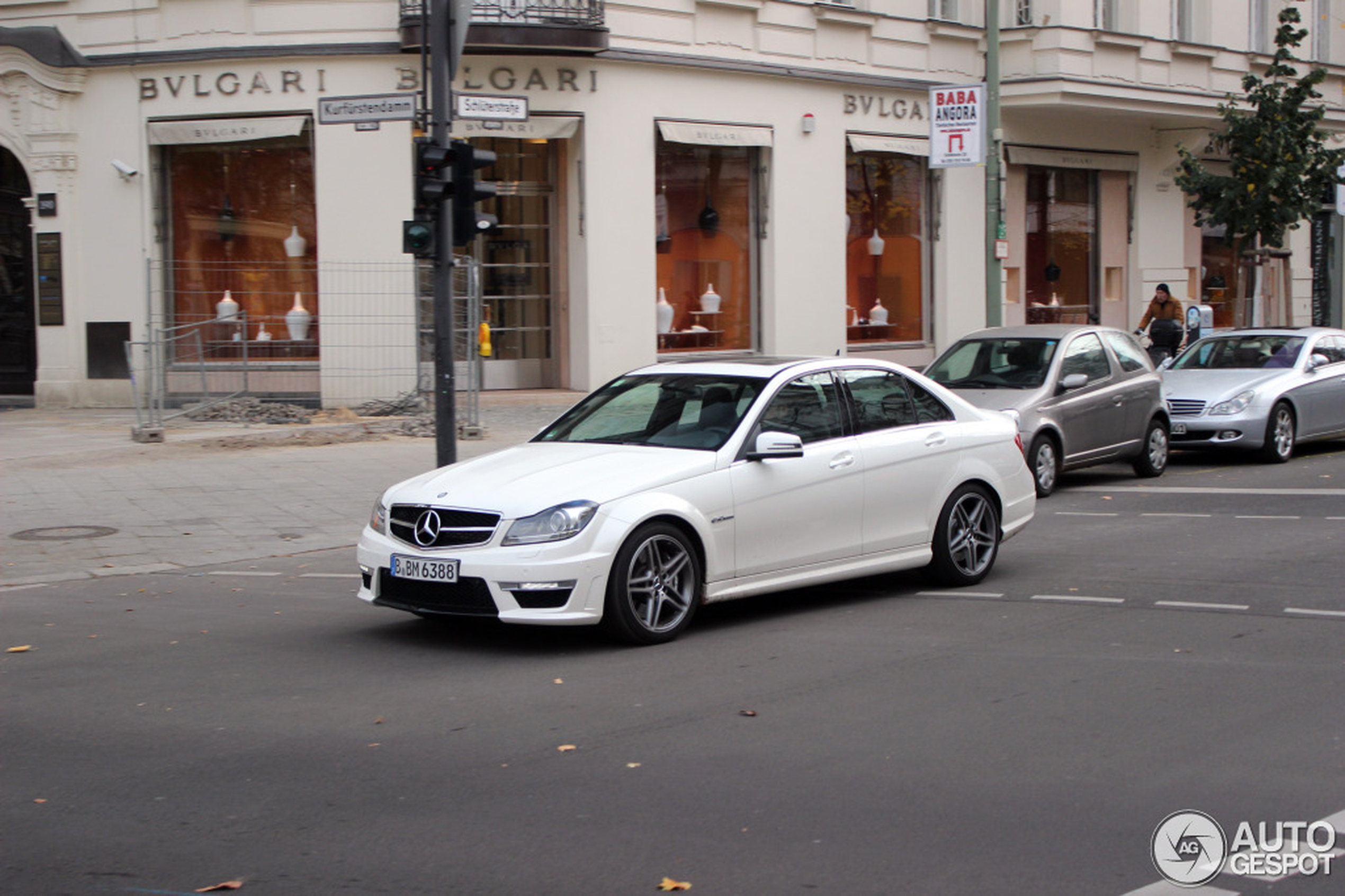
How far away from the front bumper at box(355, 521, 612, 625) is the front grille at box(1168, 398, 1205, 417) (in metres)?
10.9

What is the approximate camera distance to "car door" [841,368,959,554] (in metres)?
9.02

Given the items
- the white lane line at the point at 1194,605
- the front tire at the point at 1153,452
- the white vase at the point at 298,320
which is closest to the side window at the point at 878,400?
the white lane line at the point at 1194,605

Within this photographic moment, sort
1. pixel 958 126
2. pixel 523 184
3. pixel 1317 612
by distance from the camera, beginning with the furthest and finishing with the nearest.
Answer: pixel 523 184, pixel 958 126, pixel 1317 612

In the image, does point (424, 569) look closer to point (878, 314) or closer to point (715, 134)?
point (715, 134)

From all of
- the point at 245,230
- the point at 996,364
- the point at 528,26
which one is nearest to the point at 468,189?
the point at 996,364

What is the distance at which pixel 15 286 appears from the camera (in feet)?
71.5

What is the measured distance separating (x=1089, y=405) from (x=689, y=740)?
9.49 meters

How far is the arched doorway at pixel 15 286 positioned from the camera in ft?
71.1

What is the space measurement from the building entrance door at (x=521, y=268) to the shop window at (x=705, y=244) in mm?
1601

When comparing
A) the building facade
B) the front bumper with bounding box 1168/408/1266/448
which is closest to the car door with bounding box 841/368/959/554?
the front bumper with bounding box 1168/408/1266/448

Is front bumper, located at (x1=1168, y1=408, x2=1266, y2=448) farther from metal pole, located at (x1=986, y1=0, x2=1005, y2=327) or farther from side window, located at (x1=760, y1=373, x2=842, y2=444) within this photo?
side window, located at (x1=760, y1=373, x2=842, y2=444)

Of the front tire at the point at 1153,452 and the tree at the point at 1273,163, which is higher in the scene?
the tree at the point at 1273,163

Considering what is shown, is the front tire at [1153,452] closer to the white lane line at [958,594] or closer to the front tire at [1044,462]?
the front tire at [1044,462]

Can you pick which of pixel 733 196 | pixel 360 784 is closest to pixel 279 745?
pixel 360 784
